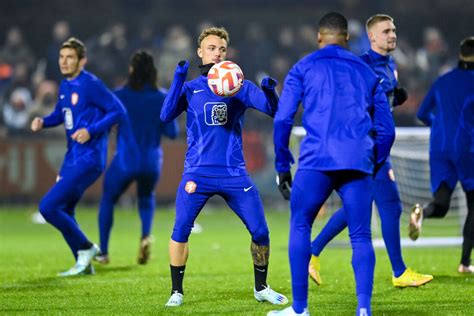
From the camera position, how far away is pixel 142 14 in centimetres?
2594

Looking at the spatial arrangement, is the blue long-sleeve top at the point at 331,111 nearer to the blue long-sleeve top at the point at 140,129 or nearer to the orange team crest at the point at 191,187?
the orange team crest at the point at 191,187

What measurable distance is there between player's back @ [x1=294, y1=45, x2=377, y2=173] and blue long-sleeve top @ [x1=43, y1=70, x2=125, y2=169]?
13.5ft

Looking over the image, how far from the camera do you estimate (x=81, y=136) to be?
10031 mm

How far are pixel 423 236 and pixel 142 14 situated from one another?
13.1 meters

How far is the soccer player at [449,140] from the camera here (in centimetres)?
1000

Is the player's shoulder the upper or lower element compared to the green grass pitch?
upper

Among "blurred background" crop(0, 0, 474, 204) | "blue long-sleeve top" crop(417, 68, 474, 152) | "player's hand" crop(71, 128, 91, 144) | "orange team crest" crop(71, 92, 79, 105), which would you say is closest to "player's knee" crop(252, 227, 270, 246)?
"player's hand" crop(71, 128, 91, 144)

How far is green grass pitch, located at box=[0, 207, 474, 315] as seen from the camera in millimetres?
7629

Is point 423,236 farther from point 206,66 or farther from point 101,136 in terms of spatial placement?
point 206,66

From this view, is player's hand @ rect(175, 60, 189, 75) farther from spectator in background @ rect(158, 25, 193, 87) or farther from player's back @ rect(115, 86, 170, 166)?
spectator in background @ rect(158, 25, 193, 87)

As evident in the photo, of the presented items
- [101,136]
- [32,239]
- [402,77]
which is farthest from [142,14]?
[101,136]

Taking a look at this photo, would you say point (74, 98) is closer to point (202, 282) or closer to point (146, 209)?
point (146, 209)

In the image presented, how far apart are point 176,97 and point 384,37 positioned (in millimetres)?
2156

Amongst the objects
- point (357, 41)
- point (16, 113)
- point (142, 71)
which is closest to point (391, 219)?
point (142, 71)
